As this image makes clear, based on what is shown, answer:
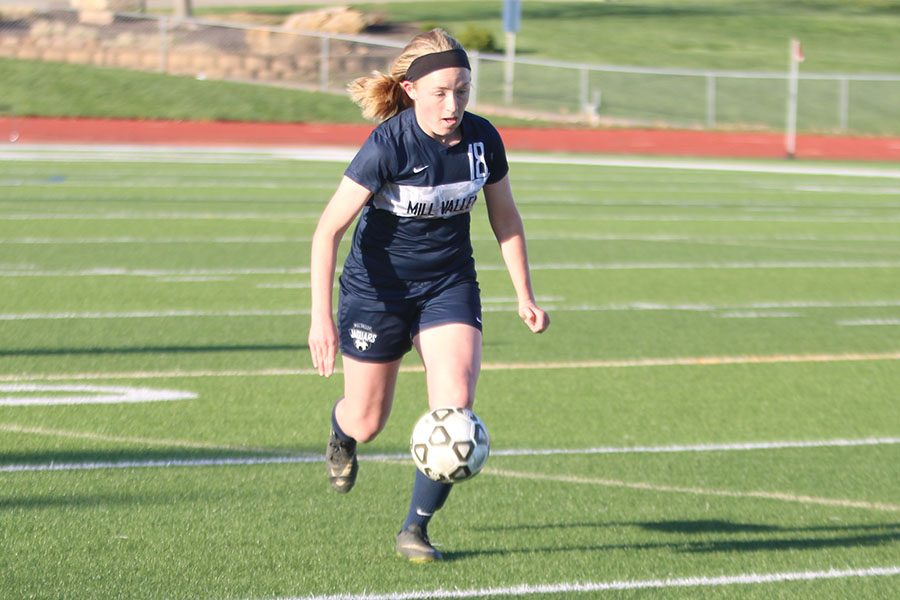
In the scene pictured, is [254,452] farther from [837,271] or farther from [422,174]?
[837,271]

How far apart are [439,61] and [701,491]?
98.2 inches

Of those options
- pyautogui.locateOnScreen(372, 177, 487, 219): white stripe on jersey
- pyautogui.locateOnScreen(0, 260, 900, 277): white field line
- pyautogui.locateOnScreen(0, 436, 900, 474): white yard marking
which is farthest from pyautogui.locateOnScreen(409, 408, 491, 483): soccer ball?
pyautogui.locateOnScreen(0, 260, 900, 277): white field line

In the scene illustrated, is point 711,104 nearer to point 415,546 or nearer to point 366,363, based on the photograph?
point 366,363

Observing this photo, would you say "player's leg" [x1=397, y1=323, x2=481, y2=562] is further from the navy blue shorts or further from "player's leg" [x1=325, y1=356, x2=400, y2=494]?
"player's leg" [x1=325, y1=356, x2=400, y2=494]

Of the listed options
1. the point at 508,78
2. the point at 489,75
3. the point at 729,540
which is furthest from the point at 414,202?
the point at 489,75

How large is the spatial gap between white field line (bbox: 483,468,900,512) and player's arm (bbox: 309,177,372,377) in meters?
1.91

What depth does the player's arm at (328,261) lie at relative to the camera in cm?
518

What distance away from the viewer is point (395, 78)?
5.54 m

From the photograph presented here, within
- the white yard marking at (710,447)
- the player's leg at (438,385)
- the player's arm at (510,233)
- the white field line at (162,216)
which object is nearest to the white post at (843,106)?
the white field line at (162,216)

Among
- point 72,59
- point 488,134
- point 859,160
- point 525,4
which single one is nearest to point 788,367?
point 488,134

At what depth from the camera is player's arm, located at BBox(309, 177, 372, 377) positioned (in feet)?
17.0

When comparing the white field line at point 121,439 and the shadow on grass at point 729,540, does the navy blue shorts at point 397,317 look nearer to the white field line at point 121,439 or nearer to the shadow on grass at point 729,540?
the shadow on grass at point 729,540

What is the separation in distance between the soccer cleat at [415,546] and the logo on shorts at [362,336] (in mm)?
719

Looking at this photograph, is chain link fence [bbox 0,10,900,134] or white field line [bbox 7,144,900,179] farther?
chain link fence [bbox 0,10,900,134]
